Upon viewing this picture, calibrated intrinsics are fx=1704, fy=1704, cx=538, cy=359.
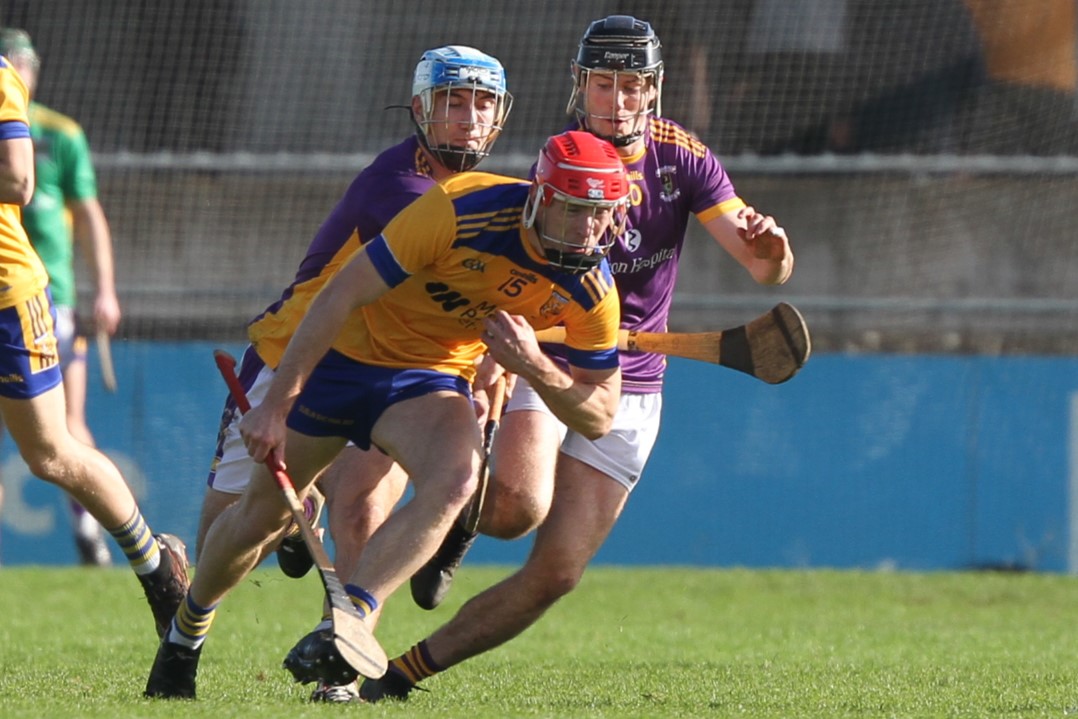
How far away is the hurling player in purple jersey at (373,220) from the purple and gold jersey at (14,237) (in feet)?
2.32

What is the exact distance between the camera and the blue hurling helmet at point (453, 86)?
5.14 meters

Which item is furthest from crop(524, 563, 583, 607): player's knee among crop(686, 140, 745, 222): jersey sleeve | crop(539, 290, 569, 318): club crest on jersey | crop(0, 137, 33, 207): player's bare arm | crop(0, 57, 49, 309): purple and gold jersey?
crop(0, 137, 33, 207): player's bare arm

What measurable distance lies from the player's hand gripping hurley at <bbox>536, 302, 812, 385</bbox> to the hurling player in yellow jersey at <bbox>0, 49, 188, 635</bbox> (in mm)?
1455

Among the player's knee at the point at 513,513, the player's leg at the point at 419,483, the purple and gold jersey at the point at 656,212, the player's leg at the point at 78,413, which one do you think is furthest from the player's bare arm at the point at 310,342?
the player's leg at the point at 78,413

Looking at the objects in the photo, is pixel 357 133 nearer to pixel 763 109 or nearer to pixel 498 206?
pixel 763 109

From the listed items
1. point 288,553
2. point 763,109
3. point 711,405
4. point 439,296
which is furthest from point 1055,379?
point 439,296

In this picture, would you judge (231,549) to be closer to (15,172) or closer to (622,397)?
(15,172)

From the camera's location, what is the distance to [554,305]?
15.1 ft

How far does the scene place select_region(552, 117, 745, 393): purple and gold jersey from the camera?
5.46m

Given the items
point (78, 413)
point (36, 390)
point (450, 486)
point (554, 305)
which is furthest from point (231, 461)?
point (78, 413)

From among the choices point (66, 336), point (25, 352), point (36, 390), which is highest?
point (25, 352)

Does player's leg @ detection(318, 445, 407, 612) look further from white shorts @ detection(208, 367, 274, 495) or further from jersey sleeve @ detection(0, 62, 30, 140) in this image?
jersey sleeve @ detection(0, 62, 30, 140)

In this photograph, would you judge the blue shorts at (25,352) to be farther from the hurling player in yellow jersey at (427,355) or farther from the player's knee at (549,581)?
the player's knee at (549,581)

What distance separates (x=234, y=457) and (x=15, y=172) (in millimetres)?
1147
